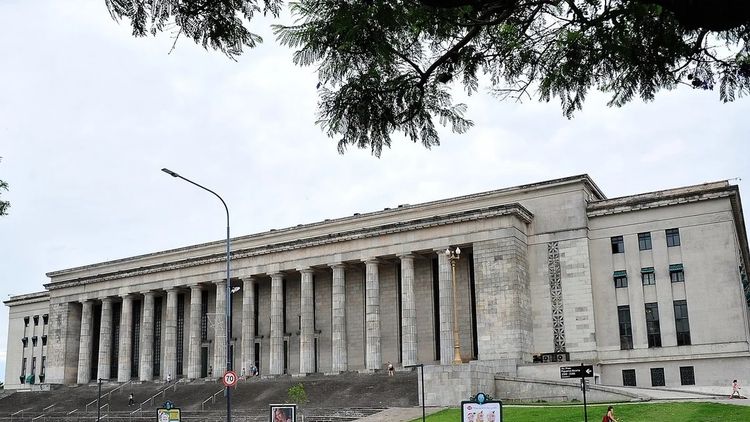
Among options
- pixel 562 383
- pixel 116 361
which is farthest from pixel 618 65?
pixel 116 361

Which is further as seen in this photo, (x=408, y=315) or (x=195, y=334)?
(x=195, y=334)

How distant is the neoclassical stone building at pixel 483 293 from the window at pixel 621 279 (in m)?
0.07

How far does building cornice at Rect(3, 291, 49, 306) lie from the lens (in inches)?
3599

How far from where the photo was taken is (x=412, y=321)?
Result: 58562 mm

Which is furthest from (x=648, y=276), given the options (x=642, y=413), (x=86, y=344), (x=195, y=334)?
(x=86, y=344)

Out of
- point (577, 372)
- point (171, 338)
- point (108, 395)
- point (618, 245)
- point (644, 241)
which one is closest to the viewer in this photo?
point (577, 372)

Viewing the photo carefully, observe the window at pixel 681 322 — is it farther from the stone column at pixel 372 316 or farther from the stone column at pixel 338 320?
the stone column at pixel 338 320

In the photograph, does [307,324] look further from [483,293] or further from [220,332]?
[483,293]

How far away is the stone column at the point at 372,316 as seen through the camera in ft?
196

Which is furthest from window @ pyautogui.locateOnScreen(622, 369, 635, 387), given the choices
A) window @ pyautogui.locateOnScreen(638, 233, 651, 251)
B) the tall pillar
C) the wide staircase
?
the tall pillar

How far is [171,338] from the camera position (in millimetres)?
71438

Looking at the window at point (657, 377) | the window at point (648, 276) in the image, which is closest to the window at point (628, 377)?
the window at point (657, 377)

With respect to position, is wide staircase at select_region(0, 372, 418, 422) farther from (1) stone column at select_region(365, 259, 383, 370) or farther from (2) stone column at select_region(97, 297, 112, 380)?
(1) stone column at select_region(365, 259, 383, 370)

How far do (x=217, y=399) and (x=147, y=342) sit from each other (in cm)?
1633
